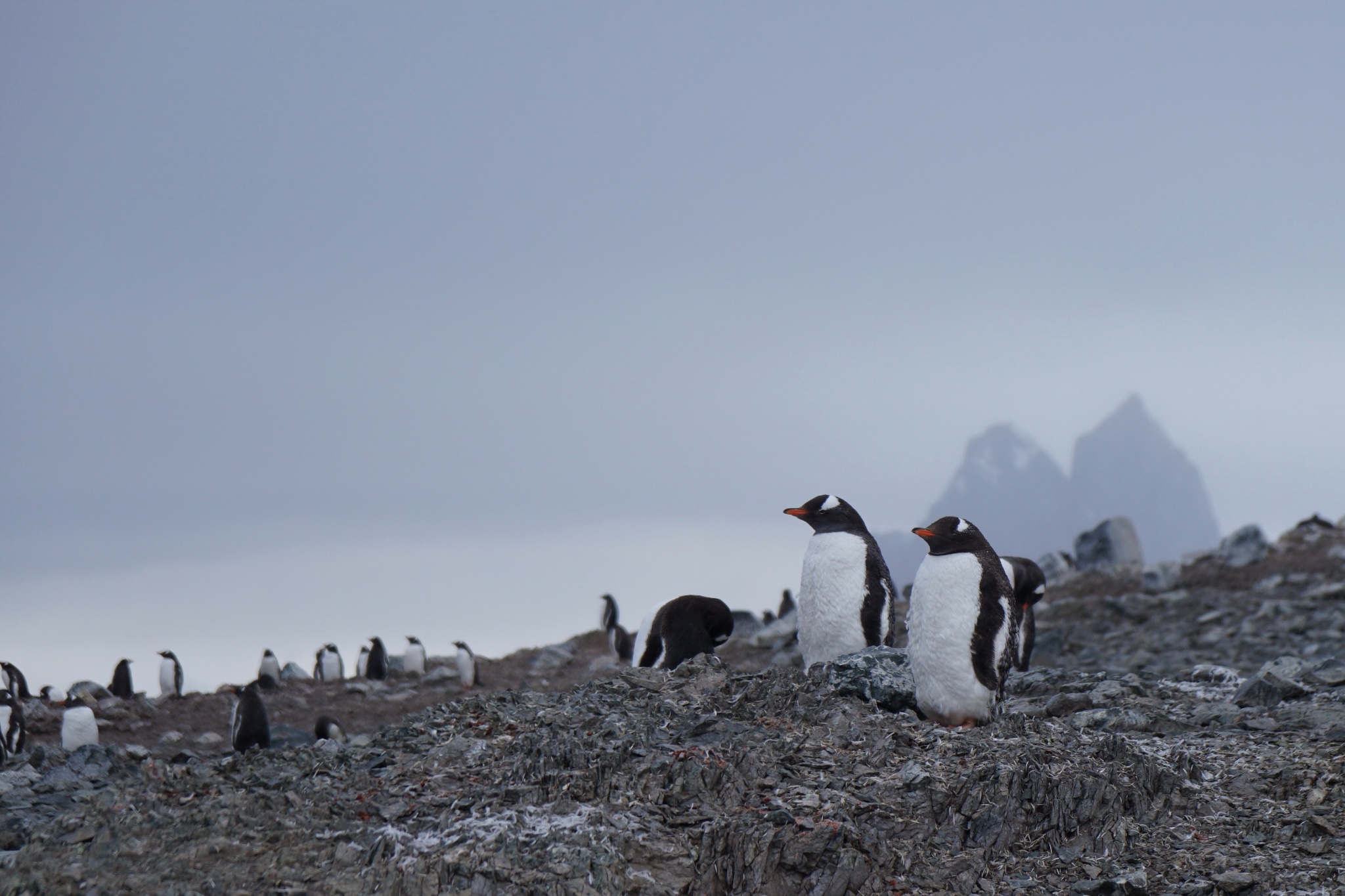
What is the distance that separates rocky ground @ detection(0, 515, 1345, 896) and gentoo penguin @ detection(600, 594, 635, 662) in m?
11.6

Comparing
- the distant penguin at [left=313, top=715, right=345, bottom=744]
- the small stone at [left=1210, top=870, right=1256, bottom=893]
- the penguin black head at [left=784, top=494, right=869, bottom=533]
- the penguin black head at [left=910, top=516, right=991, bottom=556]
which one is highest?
the penguin black head at [left=784, top=494, right=869, bottom=533]

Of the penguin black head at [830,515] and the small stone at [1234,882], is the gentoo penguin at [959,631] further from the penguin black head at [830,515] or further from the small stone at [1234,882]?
the small stone at [1234,882]

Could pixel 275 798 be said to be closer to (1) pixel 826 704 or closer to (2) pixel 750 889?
(2) pixel 750 889

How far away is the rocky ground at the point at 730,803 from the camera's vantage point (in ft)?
23.1

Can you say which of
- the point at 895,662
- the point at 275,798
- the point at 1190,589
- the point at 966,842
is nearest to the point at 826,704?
the point at 895,662

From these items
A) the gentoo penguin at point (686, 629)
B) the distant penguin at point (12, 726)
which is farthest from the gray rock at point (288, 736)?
the gentoo penguin at point (686, 629)

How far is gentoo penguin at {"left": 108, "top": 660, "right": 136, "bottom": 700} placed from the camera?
86.4 feet

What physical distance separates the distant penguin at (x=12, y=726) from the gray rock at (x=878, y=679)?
47.5 ft

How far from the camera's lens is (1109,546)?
1241 inches

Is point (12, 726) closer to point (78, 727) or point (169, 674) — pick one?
point (78, 727)

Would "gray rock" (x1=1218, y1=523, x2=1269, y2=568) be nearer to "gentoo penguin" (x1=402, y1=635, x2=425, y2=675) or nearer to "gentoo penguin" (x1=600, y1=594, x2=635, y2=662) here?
"gentoo penguin" (x1=600, y1=594, x2=635, y2=662)

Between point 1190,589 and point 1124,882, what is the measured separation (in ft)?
66.5

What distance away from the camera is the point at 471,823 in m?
7.37

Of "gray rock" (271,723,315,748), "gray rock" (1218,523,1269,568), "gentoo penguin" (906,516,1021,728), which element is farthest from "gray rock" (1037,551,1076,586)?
"gentoo penguin" (906,516,1021,728)
